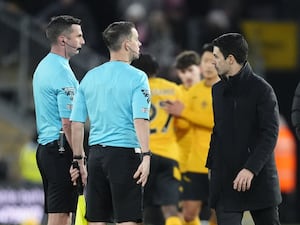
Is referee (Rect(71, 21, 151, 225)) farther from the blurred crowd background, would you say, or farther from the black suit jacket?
the blurred crowd background

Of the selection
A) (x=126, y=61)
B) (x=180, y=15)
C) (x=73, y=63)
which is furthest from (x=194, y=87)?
(x=180, y=15)

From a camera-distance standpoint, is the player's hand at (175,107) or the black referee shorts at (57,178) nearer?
the black referee shorts at (57,178)

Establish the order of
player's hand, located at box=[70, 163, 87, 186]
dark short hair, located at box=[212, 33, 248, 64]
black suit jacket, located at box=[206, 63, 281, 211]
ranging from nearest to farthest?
black suit jacket, located at box=[206, 63, 281, 211], dark short hair, located at box=[212, 33, 248, 64], player's hand, located at box=[70, 163, 87, 186]

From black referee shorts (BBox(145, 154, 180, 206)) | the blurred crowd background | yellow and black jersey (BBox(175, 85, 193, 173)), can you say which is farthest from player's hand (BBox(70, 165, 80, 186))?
the blurred crowd background

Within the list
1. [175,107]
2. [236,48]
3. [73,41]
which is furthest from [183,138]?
[236,48]

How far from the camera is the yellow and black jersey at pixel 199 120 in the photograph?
522 inches

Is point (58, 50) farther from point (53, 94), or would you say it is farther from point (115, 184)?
point (115, 184)

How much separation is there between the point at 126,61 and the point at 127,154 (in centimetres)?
83

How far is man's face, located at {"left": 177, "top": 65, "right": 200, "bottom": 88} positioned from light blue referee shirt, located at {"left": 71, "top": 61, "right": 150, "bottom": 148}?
11.5 feet

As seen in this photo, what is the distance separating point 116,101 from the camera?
1041 cm

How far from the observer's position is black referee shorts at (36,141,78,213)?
11.1m

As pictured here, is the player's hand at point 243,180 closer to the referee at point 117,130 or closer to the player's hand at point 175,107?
the referee at point 117,130

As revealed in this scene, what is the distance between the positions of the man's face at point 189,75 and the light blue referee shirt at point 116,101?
349 centimetres

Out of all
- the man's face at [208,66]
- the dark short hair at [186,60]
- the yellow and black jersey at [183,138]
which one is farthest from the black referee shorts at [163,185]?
the dark short hair at [186,60]
